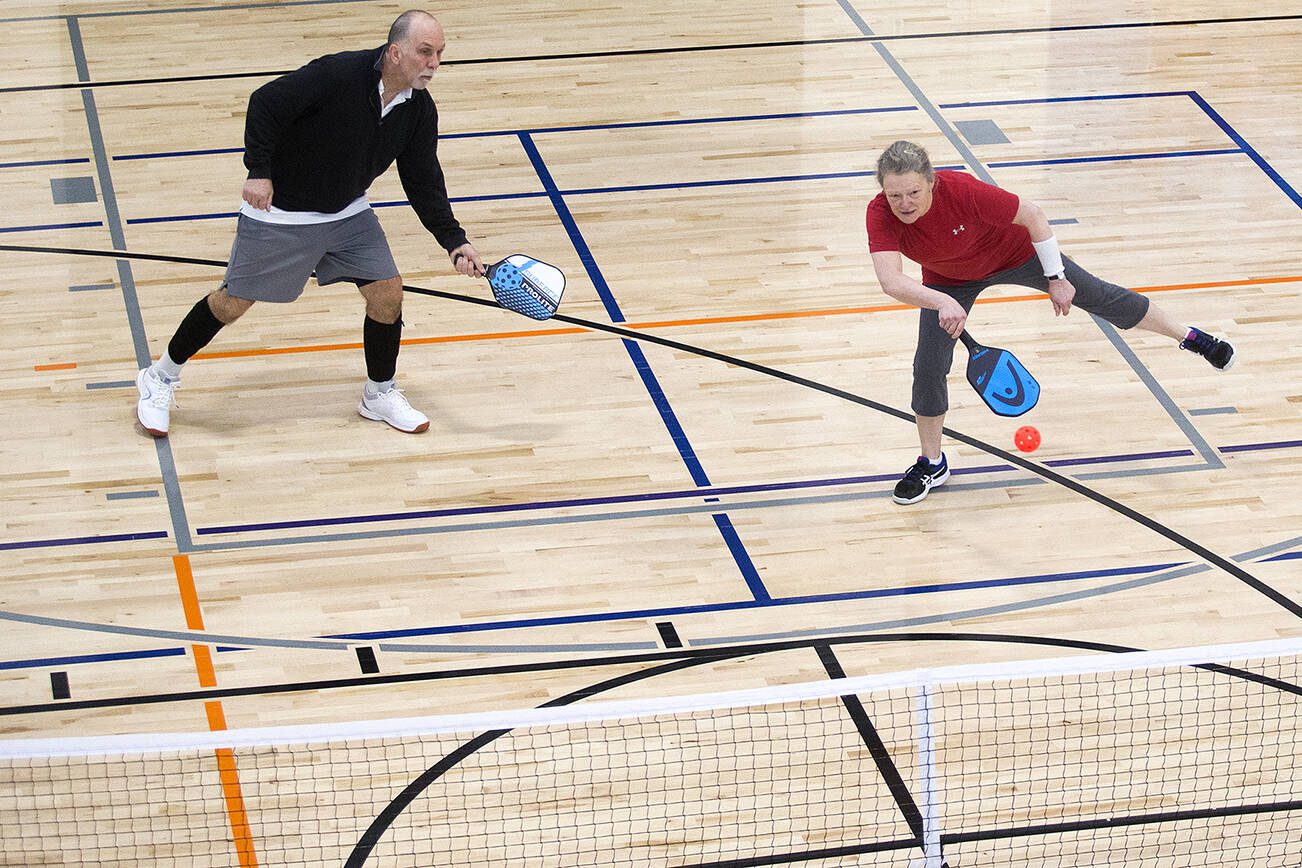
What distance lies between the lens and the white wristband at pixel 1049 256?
711cm

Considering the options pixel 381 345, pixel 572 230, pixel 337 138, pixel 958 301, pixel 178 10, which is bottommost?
pixel 572 230

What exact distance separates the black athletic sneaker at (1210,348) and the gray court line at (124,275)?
432 centimetres

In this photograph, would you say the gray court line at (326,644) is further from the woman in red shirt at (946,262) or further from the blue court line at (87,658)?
the woman in red shirt at (946,262)

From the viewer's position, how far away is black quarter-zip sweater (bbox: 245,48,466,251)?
7.19 m

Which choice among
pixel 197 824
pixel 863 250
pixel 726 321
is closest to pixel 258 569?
pixel 197 824

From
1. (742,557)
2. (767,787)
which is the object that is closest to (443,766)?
(767,787)

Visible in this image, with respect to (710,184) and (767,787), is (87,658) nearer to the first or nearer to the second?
(767,787)

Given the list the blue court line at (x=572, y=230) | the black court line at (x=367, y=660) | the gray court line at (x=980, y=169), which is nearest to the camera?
the black court line at (x=367, y=660)

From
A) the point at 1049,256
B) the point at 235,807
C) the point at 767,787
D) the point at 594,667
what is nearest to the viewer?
the point at 235,807

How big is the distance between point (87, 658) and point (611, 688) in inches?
75.1

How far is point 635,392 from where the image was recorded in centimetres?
849

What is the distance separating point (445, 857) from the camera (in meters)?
5.65

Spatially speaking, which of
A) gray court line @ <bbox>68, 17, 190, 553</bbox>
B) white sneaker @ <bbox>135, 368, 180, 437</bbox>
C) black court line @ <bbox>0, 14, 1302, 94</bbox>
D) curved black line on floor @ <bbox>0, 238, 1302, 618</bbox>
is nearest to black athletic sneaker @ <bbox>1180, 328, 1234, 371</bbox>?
curved black line on floor @ <bbox>0, 238, 1302, 618</bbox>

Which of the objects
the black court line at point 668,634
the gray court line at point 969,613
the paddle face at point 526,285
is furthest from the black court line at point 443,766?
the paddle face at point 526,285
